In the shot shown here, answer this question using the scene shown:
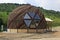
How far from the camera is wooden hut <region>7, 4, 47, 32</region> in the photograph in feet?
136

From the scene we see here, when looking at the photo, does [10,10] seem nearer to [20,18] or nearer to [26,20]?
[20,18]

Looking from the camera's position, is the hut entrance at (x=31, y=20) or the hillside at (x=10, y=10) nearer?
the hut entrance at (x=31, y=20)

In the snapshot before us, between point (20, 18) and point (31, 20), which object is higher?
point (20, 18)

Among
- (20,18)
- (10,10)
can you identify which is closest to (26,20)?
(20,18)

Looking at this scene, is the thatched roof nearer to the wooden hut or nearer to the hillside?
the wooden hut

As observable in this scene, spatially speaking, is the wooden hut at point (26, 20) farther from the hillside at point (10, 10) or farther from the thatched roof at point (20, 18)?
the hillside at point (10, 10)

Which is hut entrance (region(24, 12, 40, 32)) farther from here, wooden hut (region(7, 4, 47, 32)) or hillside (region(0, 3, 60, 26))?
hillside (region(0, 3, 60, 26))

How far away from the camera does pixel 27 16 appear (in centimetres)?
4172

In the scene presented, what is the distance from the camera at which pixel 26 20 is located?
4159cm

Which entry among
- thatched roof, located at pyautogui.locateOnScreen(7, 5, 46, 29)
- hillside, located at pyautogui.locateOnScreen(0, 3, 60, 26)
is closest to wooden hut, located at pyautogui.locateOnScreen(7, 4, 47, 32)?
thatched roof, located at pyautogui.locateOnScreen(7, 5, 46, 29)

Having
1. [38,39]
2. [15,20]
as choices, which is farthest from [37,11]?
[38,39]

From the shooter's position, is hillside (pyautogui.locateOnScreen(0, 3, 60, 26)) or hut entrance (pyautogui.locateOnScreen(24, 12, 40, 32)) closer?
hut entrance (pyautogui.locateOnScreen(24, 12, 40, 32))

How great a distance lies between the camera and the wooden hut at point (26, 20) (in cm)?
4156

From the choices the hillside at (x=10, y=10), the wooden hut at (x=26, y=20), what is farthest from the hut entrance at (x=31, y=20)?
the hillside at (x=10, y=10)
